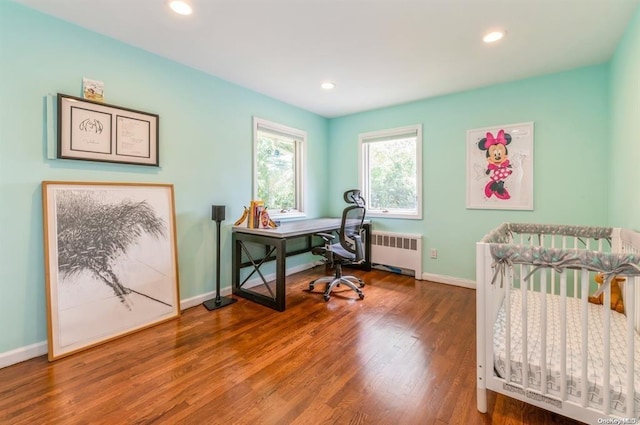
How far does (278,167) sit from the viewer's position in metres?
4.01

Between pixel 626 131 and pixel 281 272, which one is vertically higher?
pixel 626 131

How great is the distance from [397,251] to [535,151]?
6.41 ft

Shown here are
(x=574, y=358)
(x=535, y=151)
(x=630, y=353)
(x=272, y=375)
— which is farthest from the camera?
(x=535, y=151)

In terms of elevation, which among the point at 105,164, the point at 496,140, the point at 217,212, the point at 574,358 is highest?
the point at 496,140

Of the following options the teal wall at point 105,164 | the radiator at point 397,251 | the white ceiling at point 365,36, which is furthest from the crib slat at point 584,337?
the teal wall at point 105,164

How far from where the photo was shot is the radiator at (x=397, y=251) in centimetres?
381

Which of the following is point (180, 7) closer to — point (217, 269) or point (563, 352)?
point (217, 269)

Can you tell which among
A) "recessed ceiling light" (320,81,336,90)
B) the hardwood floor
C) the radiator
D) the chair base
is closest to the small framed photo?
the hardwood floor

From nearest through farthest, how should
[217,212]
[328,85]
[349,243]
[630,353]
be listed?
[630,353] → [217,212] → [349,243] → [328,85]

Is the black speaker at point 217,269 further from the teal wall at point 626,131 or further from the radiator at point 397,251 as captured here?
the teal wall at point 626,131

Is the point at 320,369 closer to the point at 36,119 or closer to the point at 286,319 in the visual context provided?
the point at 286,319

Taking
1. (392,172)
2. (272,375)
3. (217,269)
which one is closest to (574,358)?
(272,375)

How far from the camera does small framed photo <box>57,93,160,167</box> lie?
2.08 m

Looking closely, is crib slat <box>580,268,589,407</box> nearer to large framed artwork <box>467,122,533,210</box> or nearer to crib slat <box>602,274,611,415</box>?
crib slat <box>602,274,611,415</box>
